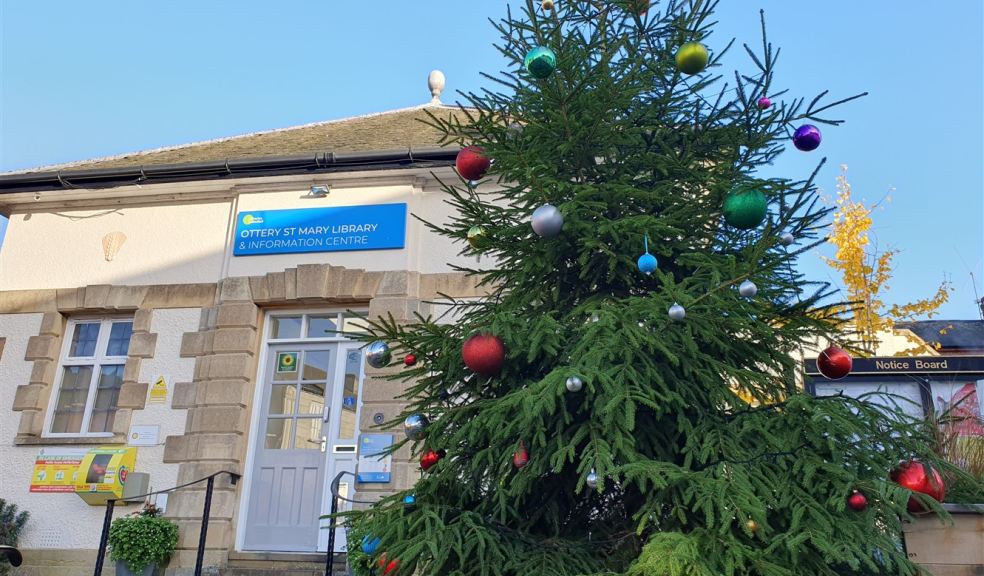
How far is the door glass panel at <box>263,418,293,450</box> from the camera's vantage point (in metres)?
7.84

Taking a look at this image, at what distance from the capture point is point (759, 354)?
356cm

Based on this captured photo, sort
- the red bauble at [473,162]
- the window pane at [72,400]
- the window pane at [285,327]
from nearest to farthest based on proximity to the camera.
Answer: the red bauble at [473,162]
the window pane at [285,327]
the window pane at [72,400]

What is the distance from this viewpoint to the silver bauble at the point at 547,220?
337 centimetres

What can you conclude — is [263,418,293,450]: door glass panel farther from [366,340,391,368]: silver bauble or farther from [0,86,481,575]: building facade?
[366,340,391,368]: silver bauble

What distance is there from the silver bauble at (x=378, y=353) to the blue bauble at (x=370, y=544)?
0.85m

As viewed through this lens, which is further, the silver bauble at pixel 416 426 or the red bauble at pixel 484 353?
the silver bauble at pixel 416 426

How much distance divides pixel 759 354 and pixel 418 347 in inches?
66.5

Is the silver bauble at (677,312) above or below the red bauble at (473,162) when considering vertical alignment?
below

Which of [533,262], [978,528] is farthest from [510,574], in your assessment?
[978,528]

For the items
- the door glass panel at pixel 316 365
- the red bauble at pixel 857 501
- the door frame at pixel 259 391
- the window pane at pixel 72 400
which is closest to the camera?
the red bauble at pixel 857 501

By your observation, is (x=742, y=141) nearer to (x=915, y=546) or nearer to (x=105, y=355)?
(x=915, y=546)

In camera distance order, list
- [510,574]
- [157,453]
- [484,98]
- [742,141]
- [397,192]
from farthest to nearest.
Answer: [397,192] < [157,453] < [484,98] < [742,141] < [510,574]

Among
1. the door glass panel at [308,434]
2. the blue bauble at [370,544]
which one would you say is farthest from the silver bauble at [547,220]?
the door glass panel at [308,434]

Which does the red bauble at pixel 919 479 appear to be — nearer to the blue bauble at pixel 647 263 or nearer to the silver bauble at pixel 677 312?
the silver bauble at pixel 677 312
